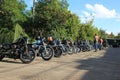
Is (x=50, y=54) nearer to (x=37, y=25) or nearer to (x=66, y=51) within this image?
(x=66, y=51)

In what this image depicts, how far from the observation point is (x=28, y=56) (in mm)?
16953

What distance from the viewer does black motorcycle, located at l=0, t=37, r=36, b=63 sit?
1695 centimetres

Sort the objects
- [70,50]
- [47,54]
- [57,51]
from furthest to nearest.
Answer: [70,50] < [57,51] < [47,54]

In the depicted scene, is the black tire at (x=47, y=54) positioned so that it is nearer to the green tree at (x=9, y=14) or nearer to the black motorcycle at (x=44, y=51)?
the black motorcycle at (x=44, y=51)

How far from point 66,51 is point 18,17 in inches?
603

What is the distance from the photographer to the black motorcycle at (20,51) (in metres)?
17.0

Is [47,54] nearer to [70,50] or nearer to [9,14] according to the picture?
[70,50]

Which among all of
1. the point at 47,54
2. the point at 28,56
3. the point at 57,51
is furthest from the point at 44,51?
the point at 57,51

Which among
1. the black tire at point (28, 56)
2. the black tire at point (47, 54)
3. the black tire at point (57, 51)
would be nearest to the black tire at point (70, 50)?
the black tire at point (57, 51)

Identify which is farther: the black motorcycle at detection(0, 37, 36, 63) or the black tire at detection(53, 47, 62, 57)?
the black tire at detection(53, 47, 62, 57)

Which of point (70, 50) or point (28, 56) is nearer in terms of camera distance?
point (28, 56)

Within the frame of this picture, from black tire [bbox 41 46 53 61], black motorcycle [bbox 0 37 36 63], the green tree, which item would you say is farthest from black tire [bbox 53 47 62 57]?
the green tree

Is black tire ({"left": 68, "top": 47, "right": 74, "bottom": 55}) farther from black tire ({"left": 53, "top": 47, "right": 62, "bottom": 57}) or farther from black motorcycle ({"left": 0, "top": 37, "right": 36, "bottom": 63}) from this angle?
black motorcycle ({"left": 0, "top": 37, "right": 36, "bottom": 63})

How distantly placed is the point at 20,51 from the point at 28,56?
0.45m
